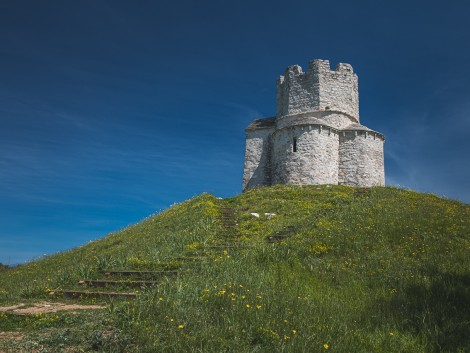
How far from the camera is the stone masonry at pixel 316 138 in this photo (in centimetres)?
3547

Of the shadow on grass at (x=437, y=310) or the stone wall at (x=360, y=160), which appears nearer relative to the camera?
the shadow on grass at (x=437, y=310)

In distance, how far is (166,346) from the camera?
5793 millimetres

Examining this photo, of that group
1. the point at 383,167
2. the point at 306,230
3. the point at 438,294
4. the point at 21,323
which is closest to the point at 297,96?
the point at 383,167

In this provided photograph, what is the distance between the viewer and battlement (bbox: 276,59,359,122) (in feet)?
127

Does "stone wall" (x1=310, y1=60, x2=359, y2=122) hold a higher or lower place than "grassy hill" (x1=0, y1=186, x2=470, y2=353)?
higher

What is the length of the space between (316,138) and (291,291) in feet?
89.5

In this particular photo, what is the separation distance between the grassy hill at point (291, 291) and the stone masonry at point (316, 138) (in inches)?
592

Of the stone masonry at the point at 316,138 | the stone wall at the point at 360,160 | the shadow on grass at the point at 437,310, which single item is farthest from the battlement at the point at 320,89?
the shadow on grass at the point at 437,310

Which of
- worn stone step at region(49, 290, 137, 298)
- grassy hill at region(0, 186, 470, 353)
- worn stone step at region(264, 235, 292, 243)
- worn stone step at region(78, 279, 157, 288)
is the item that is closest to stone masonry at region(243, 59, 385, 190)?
grassy hill at region(0, 186, 470, 353)

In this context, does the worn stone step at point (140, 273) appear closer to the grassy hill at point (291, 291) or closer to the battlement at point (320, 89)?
the grassy hill at point (291, 291)

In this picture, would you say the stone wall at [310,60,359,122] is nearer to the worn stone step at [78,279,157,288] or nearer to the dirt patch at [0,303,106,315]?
the worn stone step at [78,279,157,288]

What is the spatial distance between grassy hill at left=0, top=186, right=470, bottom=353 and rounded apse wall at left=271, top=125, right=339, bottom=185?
47.1 feet

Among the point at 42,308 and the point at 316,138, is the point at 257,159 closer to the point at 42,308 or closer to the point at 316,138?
the point at 316,138

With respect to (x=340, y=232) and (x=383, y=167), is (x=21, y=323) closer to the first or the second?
(x=340, y=232)
